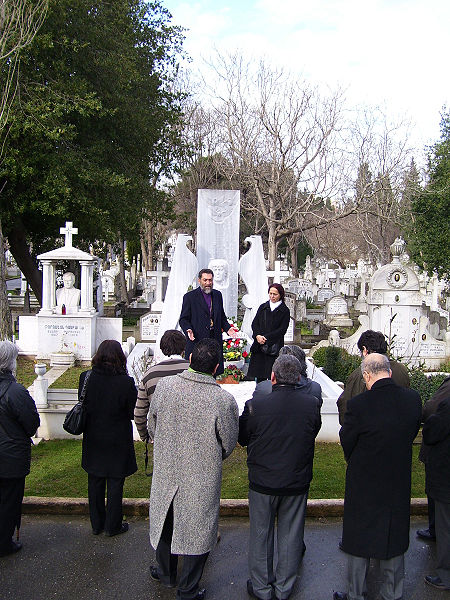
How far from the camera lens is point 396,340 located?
13.2 m

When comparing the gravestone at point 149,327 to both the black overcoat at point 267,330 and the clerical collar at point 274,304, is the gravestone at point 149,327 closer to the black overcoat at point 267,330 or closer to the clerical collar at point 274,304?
the black overcoat at point 267,330

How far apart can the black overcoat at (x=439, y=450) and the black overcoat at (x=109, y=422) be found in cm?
225

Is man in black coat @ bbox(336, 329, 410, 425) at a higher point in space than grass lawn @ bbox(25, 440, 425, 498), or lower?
higher

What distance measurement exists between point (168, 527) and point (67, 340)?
10.2 metres

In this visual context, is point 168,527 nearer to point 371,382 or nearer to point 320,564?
point 320,564

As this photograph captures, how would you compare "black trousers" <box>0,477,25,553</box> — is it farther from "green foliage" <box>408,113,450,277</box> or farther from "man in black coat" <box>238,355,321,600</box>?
"green foliage" <box>408,113,450,277</box>

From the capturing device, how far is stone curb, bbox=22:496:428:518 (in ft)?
17.1

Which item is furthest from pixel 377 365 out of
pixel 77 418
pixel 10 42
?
pixel 10 42

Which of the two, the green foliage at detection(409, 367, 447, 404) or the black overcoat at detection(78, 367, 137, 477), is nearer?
the black overcoat at detection(78, 367, 137, 477)

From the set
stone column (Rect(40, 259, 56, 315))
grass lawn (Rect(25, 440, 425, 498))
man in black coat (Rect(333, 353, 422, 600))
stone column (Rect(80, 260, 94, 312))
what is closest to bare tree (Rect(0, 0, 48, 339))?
stone column (Rect(40, 259, 56, 315))

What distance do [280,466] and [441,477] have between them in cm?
123

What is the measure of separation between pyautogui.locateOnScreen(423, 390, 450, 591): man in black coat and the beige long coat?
56.5 inches

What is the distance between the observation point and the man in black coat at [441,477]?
13.2 feet

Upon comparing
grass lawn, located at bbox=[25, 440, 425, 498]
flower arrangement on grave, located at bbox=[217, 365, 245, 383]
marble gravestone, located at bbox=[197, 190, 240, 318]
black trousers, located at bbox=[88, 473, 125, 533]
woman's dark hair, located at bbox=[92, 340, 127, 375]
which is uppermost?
marble gravestone, located at bbox=[197, 190, 240, 318]
